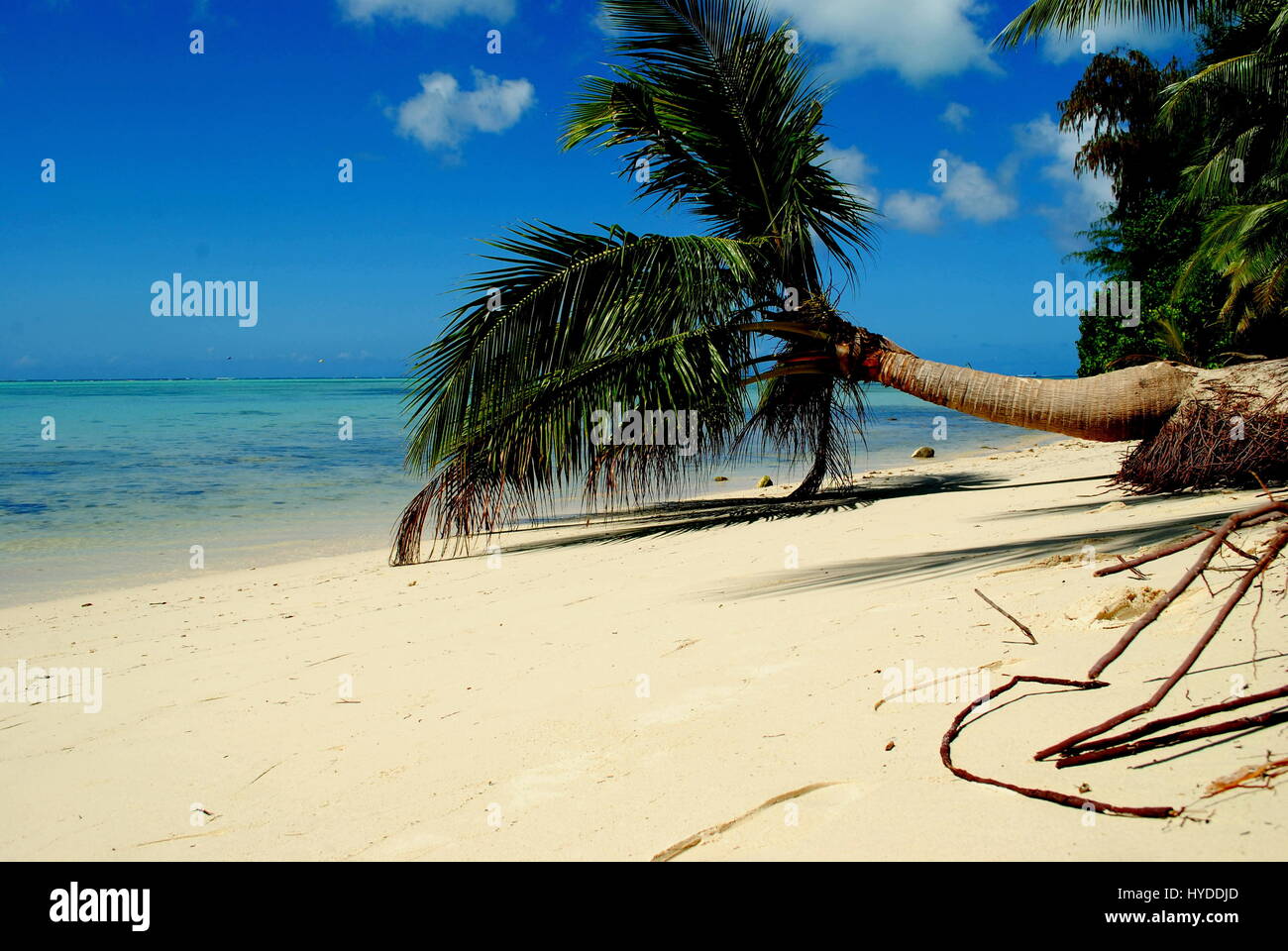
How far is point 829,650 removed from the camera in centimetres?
327

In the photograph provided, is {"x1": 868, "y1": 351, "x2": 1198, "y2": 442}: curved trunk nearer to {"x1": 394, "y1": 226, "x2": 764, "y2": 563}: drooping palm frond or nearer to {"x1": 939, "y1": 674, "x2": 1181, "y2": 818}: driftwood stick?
{"x1": 394, "y1": 226, "x2": 764, "y2": 563}: drooping palm frond

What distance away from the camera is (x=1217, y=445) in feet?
19.9

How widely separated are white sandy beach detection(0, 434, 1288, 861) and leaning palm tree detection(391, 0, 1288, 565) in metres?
2.20

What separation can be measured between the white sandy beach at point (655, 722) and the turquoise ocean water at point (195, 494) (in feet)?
9.85

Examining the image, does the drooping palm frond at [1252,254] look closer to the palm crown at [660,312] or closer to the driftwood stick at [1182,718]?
the palm crown at [660,312]

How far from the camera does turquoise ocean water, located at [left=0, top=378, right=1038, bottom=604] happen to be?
848cm

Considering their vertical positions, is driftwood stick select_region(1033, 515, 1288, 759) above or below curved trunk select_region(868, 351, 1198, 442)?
below

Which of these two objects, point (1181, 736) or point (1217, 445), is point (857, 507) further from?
point (1181, 736)

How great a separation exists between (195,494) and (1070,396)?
1151 centimetres

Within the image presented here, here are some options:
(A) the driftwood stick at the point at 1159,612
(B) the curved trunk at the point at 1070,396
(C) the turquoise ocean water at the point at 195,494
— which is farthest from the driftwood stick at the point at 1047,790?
(C) the turquoise ocean water at the point at 195,494

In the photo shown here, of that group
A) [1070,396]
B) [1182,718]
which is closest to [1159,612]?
[1182,718]

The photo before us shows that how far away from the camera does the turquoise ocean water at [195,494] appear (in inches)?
334

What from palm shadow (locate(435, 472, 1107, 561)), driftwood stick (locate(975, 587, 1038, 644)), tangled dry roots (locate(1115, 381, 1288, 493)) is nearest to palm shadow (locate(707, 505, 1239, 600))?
driftwood stick (locate(975, 587, 1038, 644))
